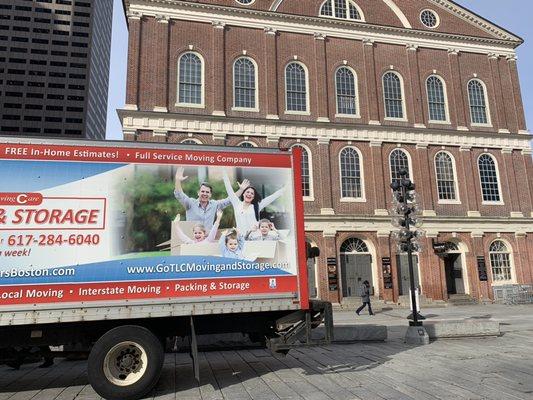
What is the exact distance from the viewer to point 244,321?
764 cm

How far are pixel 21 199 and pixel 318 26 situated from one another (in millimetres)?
23865

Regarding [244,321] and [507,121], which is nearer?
[244,321]

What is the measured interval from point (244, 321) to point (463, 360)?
5.05 meters

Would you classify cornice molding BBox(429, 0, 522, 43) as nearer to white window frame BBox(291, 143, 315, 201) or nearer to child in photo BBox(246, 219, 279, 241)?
white window frame BBox(291, 143, 315, 201)

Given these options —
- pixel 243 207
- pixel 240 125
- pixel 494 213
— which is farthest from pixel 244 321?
pixel 494 213

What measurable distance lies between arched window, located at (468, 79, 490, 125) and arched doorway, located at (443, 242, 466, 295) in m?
8.87

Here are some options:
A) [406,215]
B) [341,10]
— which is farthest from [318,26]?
[406,215]

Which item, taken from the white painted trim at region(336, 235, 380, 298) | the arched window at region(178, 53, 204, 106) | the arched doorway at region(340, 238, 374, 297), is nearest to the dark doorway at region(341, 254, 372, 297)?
the arched doorway at region(340, 238, 374, 297)

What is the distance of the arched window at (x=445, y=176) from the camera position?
26484mm

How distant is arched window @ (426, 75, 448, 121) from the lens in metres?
27.6

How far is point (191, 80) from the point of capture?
24.2 m

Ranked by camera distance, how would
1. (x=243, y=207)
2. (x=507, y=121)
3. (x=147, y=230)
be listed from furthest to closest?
(x=507, y=121) → (x=243, y=207) → (x=147, y=230)

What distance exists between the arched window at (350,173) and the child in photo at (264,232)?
58.1ft

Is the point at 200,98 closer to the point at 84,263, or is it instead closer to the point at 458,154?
the point at 458,154
